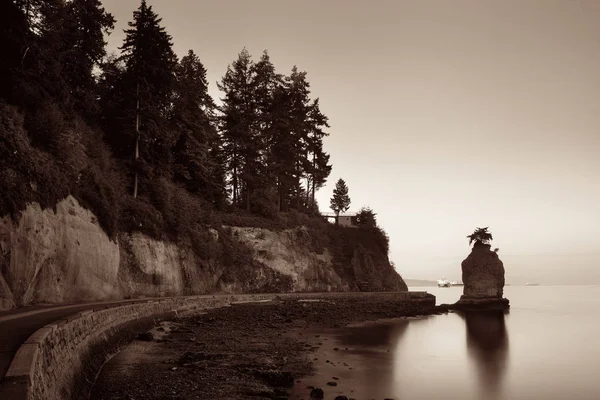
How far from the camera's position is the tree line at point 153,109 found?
23219mm

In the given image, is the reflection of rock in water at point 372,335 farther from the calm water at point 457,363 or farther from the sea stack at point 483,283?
the sea stack at point 483,283

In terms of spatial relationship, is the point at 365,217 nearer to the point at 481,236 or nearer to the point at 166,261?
the point at 481,236

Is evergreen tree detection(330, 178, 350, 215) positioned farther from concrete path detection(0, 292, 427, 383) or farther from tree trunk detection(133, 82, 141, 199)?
concrete path detection(0, 292, 427, 383)

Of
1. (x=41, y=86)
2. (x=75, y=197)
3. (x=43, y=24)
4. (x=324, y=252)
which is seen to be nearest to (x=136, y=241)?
(x=75, y=197)

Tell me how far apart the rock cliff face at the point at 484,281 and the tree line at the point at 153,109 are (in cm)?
2372

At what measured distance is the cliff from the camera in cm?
1858

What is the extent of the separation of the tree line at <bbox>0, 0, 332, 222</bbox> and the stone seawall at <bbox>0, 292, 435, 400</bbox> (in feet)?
29.4

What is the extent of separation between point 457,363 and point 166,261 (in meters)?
20.9

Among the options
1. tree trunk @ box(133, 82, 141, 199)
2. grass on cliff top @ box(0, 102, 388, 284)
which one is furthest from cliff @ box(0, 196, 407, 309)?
tree trunk @ box(133, 82, 141, 199)

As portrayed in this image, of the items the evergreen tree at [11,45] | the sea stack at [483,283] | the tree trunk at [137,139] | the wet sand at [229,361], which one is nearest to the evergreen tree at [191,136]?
the tree trunk at [137,139]

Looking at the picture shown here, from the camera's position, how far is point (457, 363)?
85.4 feet

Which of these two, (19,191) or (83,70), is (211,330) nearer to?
(19,191)

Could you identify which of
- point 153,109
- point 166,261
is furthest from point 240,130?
point 166,261

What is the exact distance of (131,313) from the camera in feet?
72.5
